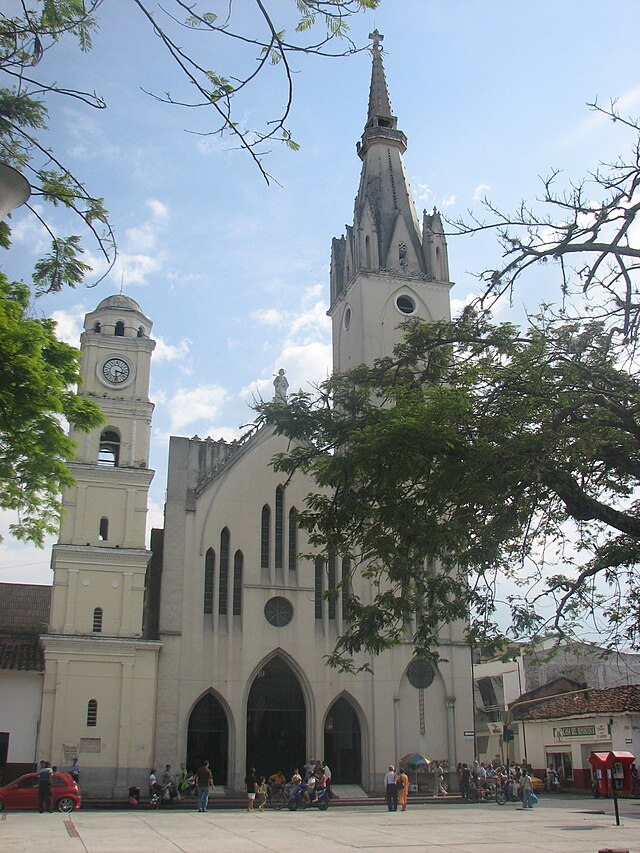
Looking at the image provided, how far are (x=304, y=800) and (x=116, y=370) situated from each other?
16935mm

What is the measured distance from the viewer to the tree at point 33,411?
12477 millimetres

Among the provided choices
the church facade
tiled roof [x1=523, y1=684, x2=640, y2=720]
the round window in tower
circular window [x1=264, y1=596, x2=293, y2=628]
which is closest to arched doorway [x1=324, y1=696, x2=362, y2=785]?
the church facade

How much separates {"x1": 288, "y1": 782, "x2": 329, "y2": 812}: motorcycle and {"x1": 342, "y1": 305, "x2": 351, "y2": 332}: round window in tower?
21.3m

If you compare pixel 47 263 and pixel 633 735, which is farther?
pixel 633 735

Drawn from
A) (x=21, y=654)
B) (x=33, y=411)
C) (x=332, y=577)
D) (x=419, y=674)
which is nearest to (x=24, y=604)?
(x=21, y=654)

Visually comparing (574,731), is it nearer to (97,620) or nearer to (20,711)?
(97,620)

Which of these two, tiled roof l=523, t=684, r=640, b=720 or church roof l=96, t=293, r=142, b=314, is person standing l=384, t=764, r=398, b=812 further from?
church roof l=96, t=293, r=142, b=314

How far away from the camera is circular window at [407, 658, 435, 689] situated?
1316 inches

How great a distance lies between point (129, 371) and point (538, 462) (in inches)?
982

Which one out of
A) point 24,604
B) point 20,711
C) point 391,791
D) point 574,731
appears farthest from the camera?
point 24,604

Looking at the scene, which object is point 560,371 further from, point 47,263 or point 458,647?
point 458,647

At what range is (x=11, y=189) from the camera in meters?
6.05

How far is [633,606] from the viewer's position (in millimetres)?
12641

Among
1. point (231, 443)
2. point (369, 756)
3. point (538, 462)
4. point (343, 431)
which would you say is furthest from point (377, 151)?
point (538, 462)
